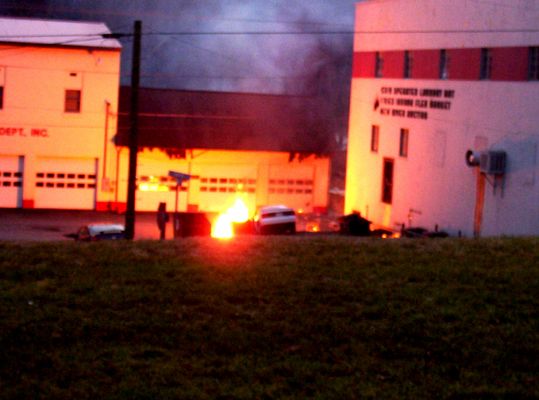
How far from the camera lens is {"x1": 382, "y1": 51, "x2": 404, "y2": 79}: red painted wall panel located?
109ft

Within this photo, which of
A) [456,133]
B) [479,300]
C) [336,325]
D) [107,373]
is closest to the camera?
[107,373]

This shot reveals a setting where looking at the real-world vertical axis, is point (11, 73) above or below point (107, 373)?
above

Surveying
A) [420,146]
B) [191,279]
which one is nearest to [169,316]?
[191,279]

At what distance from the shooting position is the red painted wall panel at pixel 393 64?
33.4m

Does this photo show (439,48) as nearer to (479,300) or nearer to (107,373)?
(479,300)

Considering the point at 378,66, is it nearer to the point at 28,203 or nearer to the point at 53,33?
the point at 53,33

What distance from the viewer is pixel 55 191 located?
119 ft

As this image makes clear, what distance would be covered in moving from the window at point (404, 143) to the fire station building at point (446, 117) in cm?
4

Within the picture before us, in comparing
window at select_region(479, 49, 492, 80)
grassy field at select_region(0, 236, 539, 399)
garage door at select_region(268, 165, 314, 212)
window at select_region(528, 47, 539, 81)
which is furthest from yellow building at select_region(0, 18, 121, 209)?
grassy field at select_region(0, 236, 539, 399)

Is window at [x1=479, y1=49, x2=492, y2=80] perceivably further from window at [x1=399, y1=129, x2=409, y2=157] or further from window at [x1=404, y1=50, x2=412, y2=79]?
window at [x1=399, y1=129, x2=409, y2=157]

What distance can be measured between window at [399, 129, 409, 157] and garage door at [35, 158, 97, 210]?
39.0 feet

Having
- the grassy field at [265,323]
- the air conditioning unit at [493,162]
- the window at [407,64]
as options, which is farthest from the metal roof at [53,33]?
the grassy field at [265,323]

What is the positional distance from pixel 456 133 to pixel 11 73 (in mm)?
17276

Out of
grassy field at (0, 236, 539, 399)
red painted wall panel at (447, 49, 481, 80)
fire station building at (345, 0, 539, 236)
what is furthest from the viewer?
red painted wall panel at (447, 49, 481, 80)
